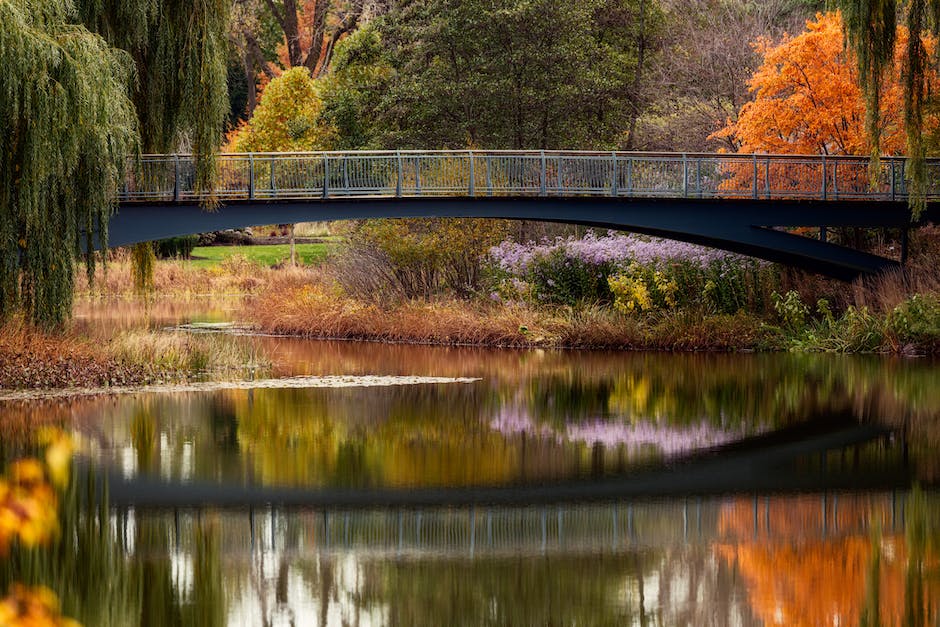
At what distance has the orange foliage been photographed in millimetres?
37312

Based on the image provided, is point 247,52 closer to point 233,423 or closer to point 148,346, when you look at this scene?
point 148,346

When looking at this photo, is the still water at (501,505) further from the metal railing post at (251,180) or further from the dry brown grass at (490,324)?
A: the dry brown grass at (490,324)

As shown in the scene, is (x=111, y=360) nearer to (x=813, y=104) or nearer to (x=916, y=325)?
(x=916, y=325)

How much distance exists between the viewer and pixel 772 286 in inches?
1474

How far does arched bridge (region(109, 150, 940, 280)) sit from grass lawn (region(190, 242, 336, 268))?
2585cm

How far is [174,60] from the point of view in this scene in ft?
90.5

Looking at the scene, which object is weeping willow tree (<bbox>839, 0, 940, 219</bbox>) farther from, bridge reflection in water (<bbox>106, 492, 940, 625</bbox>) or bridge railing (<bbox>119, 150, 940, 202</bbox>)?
bridge reflection in water (<bbox>106, 492, 940, 625</bbox>)

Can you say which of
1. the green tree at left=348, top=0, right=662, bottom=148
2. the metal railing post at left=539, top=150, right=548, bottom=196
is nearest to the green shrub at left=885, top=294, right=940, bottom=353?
the metal railing post at left=539, top=150, right=548, bottom=196

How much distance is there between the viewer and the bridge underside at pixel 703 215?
33.5 metres

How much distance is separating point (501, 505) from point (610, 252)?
2391 cm

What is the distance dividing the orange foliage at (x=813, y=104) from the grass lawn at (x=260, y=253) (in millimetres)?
25367

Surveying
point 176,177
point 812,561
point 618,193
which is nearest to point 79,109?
point 176,177

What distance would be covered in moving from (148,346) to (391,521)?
13914 millimetres

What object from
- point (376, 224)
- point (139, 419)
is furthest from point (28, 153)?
point (376, 224)
